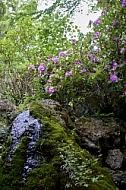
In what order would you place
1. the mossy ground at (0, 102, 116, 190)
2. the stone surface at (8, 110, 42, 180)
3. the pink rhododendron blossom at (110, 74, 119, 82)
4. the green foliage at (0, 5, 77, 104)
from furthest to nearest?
the green foliage at (0, 5, 77, 104), the pink rhododendron blossom at (110, 74, 119, 82), the stone surface at (8, 110, 42, 180), the mossy ground at (0, 102, 116, 190)

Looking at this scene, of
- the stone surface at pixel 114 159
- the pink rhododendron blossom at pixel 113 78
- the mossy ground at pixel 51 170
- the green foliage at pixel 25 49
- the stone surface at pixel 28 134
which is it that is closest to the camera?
the mossy ground at pixel 51 170

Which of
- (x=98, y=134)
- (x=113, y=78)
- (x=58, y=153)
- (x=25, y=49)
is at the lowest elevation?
(x=58, y=153)

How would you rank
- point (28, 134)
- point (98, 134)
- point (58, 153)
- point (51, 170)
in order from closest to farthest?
1. point (51, 170)
2. point (58, 153)
3. point (28, 134)
4. point (98, 134)

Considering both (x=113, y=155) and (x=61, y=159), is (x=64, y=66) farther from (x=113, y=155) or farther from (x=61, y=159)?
(x=61, y=159)

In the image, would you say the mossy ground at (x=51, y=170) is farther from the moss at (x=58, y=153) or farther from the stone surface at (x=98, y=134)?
the stone surface at (x=98, y=134)

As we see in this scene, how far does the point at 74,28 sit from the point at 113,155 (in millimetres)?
2819

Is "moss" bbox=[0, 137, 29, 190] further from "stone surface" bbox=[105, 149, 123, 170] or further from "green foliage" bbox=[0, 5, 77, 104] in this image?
"green foliage" bbox=[0, 5, 77, 104]

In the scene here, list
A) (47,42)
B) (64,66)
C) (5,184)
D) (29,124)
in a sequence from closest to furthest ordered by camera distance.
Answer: (5,184)
(29,124)
(64,66)
(47,42)

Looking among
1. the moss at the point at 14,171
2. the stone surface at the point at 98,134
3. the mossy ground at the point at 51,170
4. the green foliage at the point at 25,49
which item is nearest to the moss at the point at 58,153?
the mossy ground at the point at 51,170

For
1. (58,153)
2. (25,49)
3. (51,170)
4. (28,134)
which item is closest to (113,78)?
(28,134)

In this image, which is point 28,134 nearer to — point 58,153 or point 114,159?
point 58,153

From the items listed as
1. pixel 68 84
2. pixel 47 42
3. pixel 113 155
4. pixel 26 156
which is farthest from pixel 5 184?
pixel 47 42

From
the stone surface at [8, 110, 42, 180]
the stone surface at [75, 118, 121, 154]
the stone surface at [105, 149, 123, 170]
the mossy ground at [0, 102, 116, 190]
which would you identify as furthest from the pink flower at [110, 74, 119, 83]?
the mossy ground at [0, 102, 116, 190]

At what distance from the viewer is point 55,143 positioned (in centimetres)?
235
